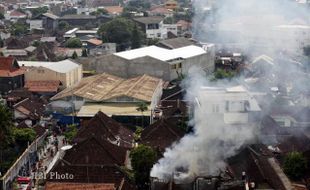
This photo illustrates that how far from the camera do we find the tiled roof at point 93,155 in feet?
36.2

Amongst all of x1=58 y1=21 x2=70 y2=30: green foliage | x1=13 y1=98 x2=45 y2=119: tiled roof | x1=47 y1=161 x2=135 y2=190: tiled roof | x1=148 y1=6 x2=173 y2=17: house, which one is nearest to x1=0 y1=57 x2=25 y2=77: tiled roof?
x1=13 y1=98 x2=45 y2=119: tiled roof

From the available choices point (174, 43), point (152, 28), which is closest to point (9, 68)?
point (174, 43)

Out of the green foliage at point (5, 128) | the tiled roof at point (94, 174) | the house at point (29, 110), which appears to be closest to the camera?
the tiled roof at point (94, 174)

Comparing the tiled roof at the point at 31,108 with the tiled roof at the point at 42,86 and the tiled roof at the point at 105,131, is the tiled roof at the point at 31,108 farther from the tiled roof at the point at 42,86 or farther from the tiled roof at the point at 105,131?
the tiled roof at the point at 105,131

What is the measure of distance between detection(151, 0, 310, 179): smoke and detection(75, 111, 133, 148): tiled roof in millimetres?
1498

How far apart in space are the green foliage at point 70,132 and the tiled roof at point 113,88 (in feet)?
5.73

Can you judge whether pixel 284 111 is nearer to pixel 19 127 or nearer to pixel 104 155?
pixel 104 155

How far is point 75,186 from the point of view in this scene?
9406mm

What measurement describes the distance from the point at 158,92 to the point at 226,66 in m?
6.15

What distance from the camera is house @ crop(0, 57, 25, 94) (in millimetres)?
18875

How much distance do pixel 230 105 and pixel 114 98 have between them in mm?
4144

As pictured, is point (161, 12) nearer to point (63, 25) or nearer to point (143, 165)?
point (63, 25)

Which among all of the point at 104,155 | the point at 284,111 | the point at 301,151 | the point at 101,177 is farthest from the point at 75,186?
the point at 284,111

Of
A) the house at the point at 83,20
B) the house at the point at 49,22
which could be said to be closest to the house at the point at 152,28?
the house at the point at 83,20
